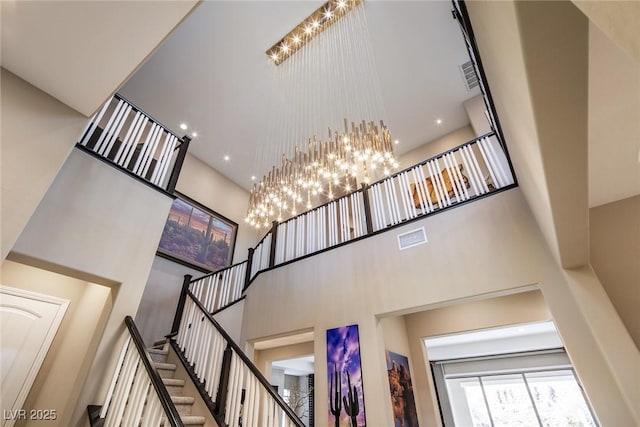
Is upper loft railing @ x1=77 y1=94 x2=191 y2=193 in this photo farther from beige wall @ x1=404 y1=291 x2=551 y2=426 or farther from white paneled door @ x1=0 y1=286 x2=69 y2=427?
beige wall @ x1=404 y1=291 x2=551 y2=426

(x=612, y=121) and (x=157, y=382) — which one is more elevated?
(x=612, y=121)

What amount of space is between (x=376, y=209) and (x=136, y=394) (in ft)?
13.6

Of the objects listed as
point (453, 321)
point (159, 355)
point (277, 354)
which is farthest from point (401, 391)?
point (159, 355)

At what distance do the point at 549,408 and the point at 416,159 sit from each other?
709 cm

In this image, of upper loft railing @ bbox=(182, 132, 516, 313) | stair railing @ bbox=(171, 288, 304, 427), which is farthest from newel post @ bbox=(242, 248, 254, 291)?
stair railing @ bbox=(171, 288, 304, 427)

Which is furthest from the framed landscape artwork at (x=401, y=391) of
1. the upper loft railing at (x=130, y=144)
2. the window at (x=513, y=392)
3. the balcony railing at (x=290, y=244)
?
the upper loft railing at (x=130, y=144)

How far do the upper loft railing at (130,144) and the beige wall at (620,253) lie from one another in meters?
5.43

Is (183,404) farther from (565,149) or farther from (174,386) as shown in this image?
(565,149)

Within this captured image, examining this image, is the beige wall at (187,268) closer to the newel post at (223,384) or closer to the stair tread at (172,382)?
the stair tread at (172,382)

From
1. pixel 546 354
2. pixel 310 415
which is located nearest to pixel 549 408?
pixel 546 354

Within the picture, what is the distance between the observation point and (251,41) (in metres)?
5.57

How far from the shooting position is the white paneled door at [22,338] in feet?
10.3

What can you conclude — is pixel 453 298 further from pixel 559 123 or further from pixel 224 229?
pixel 224 229

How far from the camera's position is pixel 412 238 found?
4.50 metres
